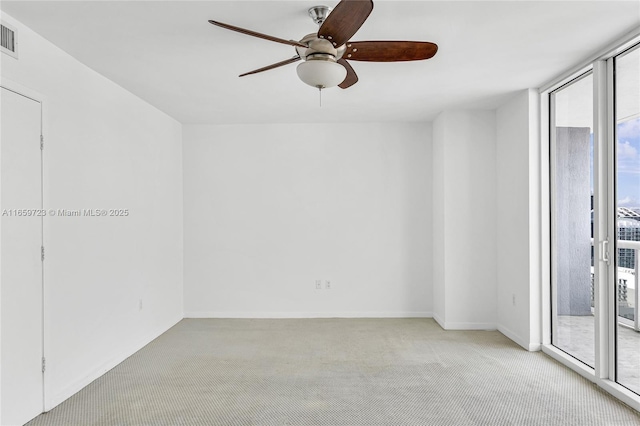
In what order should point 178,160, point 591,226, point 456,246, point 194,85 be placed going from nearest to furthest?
point 591,226
point 194,85
point 456,246
point 178,160

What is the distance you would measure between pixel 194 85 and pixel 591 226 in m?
3.55

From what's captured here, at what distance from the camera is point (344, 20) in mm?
2064

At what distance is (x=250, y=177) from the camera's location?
18.7 feet

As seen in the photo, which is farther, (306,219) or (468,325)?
(306,219)

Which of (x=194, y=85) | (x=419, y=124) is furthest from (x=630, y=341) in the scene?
(x=194, y=85)

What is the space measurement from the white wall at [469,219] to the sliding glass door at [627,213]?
1.88m

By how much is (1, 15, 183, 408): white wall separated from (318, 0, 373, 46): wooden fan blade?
1988mm

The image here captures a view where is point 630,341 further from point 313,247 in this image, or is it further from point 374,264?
point 313,247

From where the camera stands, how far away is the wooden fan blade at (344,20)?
6.32 feet

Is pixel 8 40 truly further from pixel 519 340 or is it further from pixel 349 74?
pixel 519 340

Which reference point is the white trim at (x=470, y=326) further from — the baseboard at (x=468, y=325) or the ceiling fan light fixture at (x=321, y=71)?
the ceiling fan light fixture at (x=321, y=71)

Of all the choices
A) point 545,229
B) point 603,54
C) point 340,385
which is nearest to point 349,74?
point 603,54

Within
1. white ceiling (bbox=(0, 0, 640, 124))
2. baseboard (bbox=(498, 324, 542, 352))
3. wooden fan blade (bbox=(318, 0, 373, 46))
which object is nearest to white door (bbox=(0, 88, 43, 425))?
white ceiling (bbox=(0, 0, 640, 124))

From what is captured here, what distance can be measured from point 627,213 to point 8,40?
4171 millimetres
